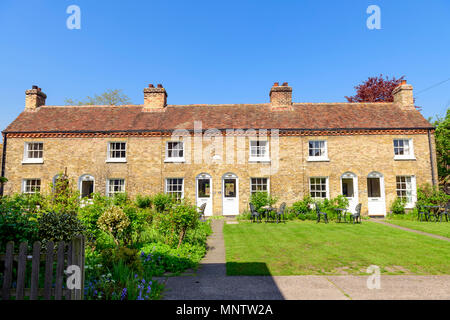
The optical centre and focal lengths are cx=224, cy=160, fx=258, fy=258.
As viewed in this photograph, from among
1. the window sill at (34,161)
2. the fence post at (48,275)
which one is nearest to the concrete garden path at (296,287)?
the fence post at (48,275)

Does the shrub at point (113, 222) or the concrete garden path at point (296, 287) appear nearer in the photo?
the concrete garden path at point (296, 287)

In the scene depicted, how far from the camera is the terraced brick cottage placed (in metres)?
17.1

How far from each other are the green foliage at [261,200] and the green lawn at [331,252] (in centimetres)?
473

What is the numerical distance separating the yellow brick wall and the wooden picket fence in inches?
538

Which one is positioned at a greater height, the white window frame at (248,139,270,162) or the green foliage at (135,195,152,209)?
the white window frame at (248,139,270,162)

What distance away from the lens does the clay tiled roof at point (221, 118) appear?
1775 centimetres

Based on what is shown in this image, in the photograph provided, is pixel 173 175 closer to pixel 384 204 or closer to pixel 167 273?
pixel 167 273

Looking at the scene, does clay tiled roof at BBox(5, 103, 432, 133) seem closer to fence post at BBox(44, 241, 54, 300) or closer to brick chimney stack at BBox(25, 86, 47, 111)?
brick chimney stack at BBox(25, 86, 47, 111)

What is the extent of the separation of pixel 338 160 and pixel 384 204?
409 cm

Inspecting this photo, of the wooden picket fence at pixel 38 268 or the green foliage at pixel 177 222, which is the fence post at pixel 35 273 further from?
the green foliage at pixel 177 222

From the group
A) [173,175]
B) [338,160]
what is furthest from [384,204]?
[173,175]

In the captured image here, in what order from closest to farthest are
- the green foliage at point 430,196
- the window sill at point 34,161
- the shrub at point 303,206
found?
the green foliage at point 430,196 → the shrub at point 303,206 → the window sill at point 34,161

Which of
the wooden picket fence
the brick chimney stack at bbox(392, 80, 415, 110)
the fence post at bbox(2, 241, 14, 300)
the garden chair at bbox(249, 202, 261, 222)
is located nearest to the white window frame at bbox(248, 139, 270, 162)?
the garden chair at bbox(249, 202, 261, 222)
